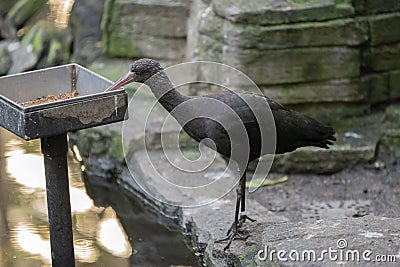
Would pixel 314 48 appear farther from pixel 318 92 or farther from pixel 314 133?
pixel 314 133

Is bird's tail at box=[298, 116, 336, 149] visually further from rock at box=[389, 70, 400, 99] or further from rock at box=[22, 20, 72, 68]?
rock at box=[22, 20, 72, 68]

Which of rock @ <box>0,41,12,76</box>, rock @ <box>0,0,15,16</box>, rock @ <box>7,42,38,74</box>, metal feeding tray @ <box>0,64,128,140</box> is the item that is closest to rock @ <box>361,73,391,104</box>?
metal feeding tray @ <box>0,64,128,140</box>

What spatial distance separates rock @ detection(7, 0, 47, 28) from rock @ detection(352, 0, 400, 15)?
3864 millimetres

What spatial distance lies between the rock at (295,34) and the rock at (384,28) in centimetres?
9

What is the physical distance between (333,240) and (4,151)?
11.8 ft

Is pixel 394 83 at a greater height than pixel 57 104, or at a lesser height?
lesser

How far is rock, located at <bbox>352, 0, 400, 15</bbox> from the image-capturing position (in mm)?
5969

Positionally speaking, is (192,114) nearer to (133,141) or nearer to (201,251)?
(201,251)

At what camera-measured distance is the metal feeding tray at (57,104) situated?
3676mm

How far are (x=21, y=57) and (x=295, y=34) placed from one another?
3256 millimetres

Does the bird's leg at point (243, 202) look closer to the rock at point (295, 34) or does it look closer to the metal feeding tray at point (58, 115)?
the metal feeding tray at point (58, 115)

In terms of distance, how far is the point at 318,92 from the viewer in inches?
239

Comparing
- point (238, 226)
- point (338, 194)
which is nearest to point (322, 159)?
point (338, 194)

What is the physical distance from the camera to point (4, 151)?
6.45 meters
